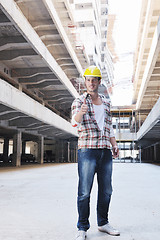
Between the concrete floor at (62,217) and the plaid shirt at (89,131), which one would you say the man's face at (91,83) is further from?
the concrete floor at (62,217)

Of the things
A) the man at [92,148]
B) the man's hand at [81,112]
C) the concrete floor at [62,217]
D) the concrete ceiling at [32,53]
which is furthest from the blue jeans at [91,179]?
the concrete ceiling at [32,53]

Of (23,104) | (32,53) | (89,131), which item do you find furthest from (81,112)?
(32,53)

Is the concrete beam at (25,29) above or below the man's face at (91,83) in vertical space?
above

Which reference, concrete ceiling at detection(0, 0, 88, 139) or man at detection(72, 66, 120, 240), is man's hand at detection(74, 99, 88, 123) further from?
concrete ceiling at detection(0, 0, 88, 139)

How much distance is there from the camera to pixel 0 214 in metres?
4.29

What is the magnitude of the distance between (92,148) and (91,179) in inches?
14.4

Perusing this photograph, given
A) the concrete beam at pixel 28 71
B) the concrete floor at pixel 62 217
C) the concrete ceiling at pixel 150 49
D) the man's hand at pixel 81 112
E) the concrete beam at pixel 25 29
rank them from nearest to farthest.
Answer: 1. the man's hand at pixel 81 112
2. the concrete floor at pixel 62 217
3. the concrete beam at pixel 25 29
4. the concrete ceiling at pixel 150 49
5. the concrete beam at pixel 28 71

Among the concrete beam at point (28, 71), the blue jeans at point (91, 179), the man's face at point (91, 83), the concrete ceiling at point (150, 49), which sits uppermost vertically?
the concrete ceiling at point (150, 49)

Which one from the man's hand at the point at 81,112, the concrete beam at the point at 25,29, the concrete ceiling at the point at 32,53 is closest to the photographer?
the man's hand at the point at 81,112

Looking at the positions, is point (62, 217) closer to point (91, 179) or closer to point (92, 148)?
point (91, 179)

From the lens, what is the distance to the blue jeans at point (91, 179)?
3.20 m

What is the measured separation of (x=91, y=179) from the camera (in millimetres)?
3258

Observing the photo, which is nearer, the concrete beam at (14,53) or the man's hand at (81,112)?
the man's hand at (81,112)

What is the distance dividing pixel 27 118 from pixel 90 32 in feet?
102
